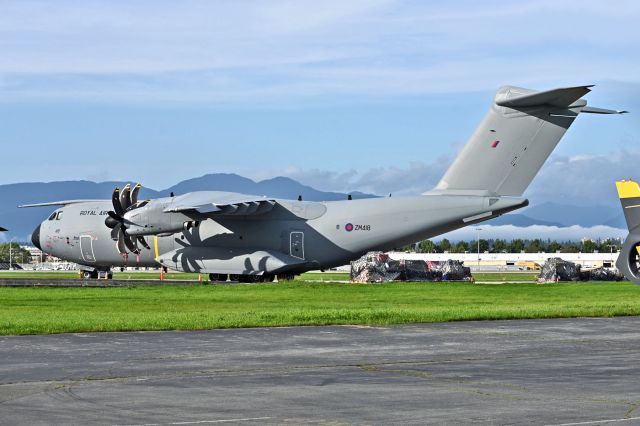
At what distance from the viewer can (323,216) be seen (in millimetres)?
53812

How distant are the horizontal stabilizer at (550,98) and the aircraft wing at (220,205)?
45.7 feet

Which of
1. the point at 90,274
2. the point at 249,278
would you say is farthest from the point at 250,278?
the point at 90,274

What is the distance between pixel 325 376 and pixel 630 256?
30446 mm

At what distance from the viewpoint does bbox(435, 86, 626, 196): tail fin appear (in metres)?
46.5

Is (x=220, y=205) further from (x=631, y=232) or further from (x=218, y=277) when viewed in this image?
(x=631, y=232)

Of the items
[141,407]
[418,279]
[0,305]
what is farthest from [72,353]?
[418,279]

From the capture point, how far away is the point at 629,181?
45.4 metres

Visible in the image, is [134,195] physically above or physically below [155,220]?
above

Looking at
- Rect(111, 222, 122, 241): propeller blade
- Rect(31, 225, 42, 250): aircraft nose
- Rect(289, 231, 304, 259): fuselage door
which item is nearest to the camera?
Rect(289, 231, 304, 259): fuselage door

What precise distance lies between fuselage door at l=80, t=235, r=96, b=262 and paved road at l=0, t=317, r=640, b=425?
38.8 meters

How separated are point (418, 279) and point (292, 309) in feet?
90.3

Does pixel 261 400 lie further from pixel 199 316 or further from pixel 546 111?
pixel 546 111

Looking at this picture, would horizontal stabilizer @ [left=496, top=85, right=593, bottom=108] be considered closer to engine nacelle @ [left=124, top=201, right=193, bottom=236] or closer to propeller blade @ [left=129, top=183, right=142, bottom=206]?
engine nacelle @ [left=124, top=201, right=193, bottom=236]

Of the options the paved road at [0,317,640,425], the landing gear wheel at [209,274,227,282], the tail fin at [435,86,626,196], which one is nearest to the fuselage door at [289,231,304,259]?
the landing gear wheel at [209,274,227,282]
